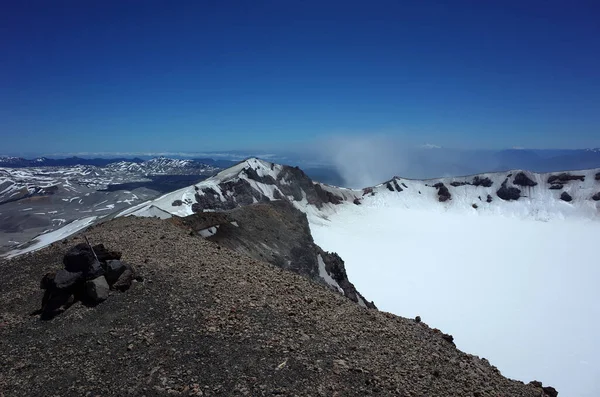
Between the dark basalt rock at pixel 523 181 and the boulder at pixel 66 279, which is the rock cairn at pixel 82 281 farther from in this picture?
the dark basalt rock at pixel 523 181

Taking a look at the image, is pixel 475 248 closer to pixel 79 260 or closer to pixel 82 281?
pixel 82 281

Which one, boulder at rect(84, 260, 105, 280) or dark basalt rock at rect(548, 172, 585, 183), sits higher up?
boulder at rect(84, 260, 105, 280)

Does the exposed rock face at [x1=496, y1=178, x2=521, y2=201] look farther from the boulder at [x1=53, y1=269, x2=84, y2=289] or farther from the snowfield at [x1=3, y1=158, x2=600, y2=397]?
the boulder at [x1=53, y1=269, x2=84, y2=289]

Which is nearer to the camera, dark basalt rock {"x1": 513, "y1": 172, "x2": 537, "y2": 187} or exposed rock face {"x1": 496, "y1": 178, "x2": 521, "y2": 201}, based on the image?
exposed rock face {"x1": 496, "y1": 178, "x2": 521, "y2": 201}

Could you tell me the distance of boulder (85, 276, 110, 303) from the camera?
10.5 metres

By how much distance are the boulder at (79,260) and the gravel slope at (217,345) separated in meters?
1.36

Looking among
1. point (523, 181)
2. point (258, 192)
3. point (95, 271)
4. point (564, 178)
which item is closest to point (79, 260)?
point (95, 271)

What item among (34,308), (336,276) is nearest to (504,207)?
(336,276)

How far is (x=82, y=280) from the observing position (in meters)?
10.9

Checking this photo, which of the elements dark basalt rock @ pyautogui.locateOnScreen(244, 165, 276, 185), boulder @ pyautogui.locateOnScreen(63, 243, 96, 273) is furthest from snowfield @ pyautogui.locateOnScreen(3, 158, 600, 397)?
boulder @ pyautogui.locateOnScreen(63, 243, 96, 273)

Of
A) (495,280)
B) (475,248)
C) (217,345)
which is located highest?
(217,345)

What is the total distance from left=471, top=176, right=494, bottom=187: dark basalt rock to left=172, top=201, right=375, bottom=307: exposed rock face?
3750 inches

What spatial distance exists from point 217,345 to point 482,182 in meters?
120

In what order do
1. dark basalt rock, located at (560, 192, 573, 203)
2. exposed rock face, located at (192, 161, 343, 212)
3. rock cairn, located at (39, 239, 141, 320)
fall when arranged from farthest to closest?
dark basalt rock, located at (560, 192, 573, 203), exposed rock face, located at (192, 161, 343, 212), rock cairn, located at (39, 239, 141, 320)
